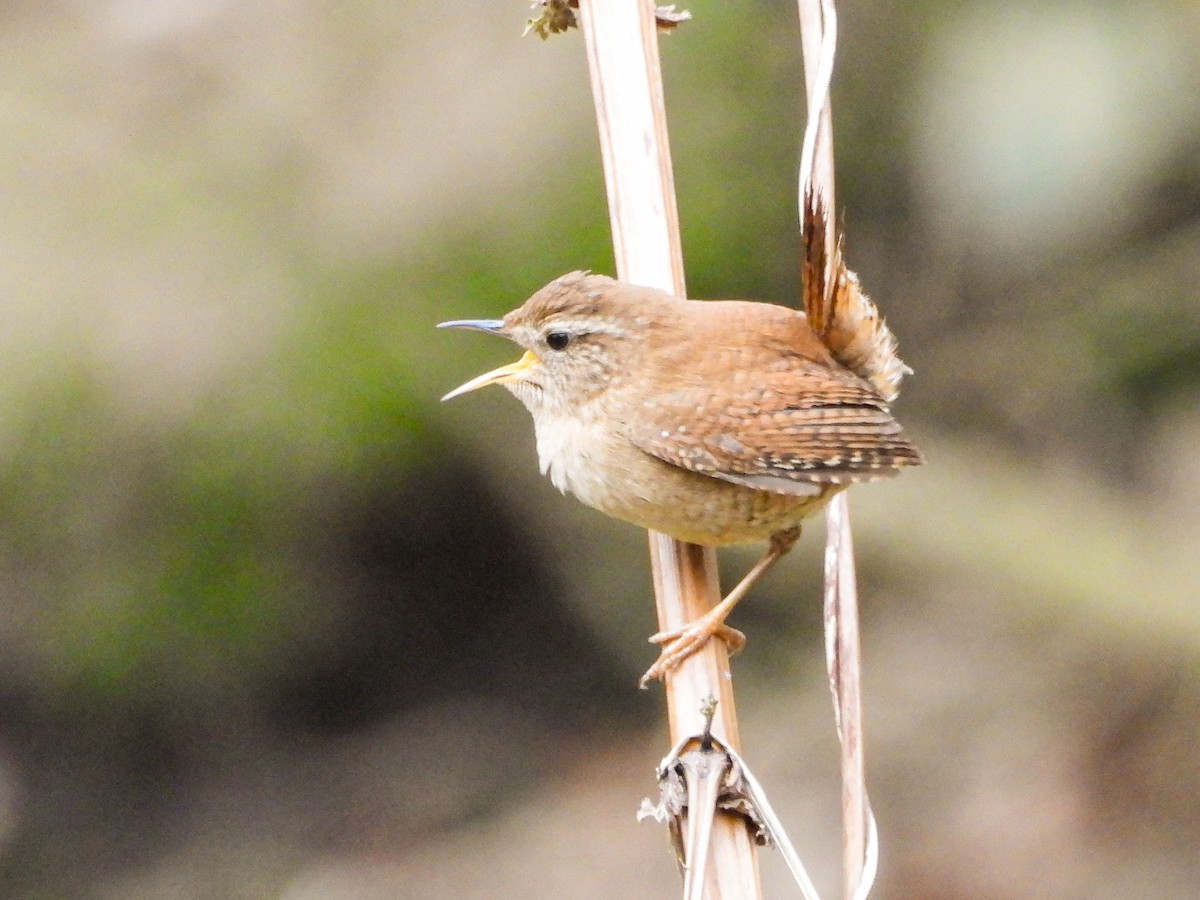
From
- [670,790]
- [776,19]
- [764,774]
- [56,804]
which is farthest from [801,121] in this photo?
[56,804]

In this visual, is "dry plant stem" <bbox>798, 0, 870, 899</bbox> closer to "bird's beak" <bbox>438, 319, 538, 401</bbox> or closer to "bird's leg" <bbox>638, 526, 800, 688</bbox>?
"bird's leg" <bbox>638, 526, 800, 688</bbox>

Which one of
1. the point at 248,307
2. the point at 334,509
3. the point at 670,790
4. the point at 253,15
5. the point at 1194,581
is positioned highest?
the point at 253,15

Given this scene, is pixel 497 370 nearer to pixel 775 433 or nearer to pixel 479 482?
pixel 775 433

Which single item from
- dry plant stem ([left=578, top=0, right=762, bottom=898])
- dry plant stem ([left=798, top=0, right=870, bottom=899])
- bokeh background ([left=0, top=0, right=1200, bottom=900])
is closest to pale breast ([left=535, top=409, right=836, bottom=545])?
dry plant stem ([left=578, top=0, right=762, bottom=898])

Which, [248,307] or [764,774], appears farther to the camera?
[764,774]

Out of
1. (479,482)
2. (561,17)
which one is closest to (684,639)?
(561,17)

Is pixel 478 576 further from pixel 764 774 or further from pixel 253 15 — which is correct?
pixel 253 15

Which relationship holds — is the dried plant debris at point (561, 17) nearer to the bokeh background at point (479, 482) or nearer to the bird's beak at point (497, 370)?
the bird's beak at point (497, 370)
